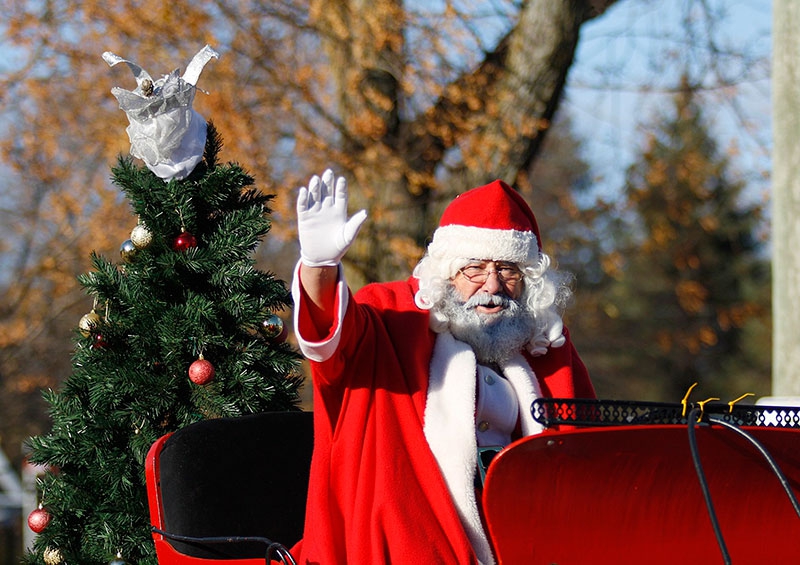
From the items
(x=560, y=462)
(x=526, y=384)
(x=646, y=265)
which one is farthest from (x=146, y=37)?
(x=646, y=265)

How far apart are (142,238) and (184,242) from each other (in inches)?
Result: 5.6

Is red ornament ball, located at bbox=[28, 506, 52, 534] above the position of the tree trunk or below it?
below

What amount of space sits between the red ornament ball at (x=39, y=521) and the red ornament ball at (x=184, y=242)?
1014 millimetres

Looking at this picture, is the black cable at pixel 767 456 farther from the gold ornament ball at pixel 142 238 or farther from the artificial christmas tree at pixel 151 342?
the gold ornament ball at pixel 142 238

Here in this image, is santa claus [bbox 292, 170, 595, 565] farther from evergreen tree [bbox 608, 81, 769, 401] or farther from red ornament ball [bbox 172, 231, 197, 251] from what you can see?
evergreen tree [bbox 608, 81, 769, 401]

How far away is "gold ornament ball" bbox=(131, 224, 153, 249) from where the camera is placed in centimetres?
359

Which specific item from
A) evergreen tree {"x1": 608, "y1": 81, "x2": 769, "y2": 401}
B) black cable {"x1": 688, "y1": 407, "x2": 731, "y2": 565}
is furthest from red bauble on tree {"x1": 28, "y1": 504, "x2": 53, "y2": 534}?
evergreen tree {"x1": 608, "y1": 81, "x2": 769, "y2": 401}

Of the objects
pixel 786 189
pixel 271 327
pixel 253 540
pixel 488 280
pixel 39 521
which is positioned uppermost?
pixel 786 189

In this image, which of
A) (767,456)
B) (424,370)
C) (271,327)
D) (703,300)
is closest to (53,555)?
(271,327)

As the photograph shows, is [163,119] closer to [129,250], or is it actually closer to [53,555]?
[129,250]

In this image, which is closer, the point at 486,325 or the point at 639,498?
the point at 639,498

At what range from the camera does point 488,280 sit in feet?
10.9

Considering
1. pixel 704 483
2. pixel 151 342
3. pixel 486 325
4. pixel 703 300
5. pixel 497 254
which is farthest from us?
pixel 703 300

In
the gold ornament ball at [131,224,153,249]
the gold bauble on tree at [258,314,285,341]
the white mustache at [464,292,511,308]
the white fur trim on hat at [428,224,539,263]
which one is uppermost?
the gold ornament ball at [131,224,153,249]
